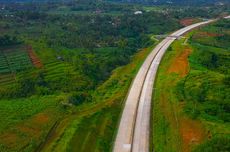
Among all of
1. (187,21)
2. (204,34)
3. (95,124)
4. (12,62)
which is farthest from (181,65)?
(187,21)

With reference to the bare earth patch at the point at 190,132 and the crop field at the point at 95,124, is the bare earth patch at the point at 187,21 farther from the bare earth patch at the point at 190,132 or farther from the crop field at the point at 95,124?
the bare earth patch at the point at 190,132

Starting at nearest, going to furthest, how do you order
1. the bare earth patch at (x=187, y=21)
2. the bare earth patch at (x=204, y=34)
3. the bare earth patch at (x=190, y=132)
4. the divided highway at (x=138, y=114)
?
the bare earth patch at (x=190, y=132)
the divided highway at (x=138, y=114)
the bare earth patch at (x=204, y=34)
the bare earth patch at (x=187, y=21)

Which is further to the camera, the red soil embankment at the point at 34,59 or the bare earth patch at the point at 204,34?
the bare earth patch at the point at 204,34

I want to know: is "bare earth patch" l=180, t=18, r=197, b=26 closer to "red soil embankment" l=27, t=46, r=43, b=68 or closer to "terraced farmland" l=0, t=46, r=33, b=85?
"red soil embankment" l=27, t=46, r=43, b=68

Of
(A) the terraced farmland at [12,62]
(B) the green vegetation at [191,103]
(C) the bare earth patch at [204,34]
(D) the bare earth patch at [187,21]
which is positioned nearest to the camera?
(B) the green vegetation at [191,103]

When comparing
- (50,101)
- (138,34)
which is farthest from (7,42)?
(138,34)

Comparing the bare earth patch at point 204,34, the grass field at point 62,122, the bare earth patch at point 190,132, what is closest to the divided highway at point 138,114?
the grass field at point 62,122

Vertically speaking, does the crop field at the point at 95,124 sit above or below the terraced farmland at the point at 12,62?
below

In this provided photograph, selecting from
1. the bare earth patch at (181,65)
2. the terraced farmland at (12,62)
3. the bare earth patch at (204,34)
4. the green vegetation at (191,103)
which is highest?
the terraced farmland at (12,62)

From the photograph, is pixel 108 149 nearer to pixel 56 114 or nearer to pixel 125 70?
pixel 56 114
